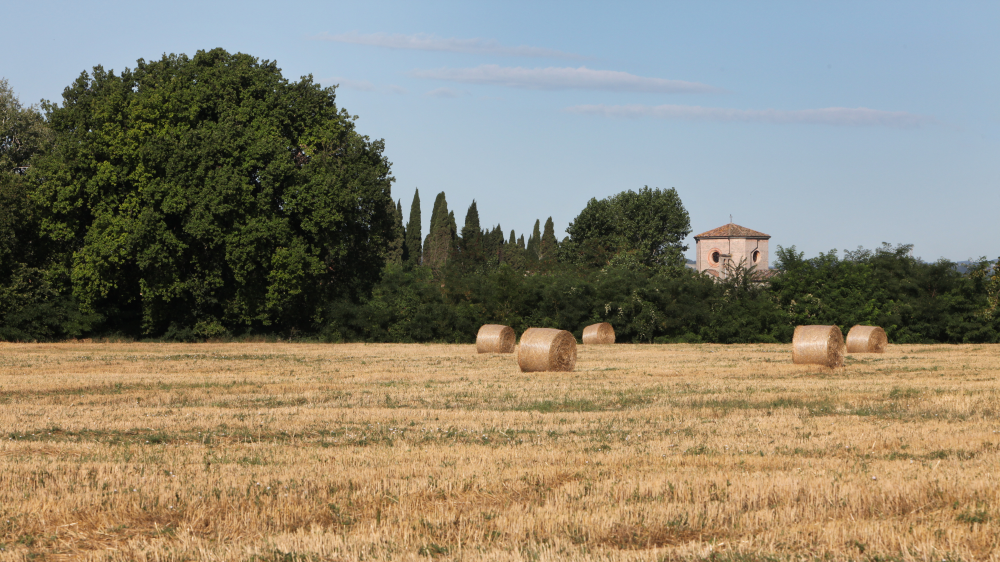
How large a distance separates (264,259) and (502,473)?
3167 centimetres

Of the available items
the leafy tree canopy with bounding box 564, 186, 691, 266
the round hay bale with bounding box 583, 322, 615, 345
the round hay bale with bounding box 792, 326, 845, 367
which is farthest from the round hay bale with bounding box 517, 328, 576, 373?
the leafy tree canopy with bounding box 564, 186, 691, 266

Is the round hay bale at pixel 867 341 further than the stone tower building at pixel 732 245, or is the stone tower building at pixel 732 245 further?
the stone tower building at pixel 732 245

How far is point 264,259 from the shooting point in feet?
128

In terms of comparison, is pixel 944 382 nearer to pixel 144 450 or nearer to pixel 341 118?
pixel 144 450

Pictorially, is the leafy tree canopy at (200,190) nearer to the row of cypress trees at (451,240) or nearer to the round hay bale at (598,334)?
the round hay bale at (598,334)

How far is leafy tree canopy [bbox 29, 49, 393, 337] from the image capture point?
37.8m

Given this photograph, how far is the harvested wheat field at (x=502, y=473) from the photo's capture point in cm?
693

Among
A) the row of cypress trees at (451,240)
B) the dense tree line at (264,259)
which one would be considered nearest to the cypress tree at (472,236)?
the row of cypress trees at (451,240)

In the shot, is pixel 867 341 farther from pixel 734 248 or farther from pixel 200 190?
pixel 734 248

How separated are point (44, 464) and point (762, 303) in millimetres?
40367

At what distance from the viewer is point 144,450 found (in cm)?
1070


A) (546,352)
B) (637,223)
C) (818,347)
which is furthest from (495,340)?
(637,223)

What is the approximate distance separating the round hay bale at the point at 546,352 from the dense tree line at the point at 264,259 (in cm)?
1666

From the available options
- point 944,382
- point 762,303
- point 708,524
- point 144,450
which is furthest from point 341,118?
point 708,524
